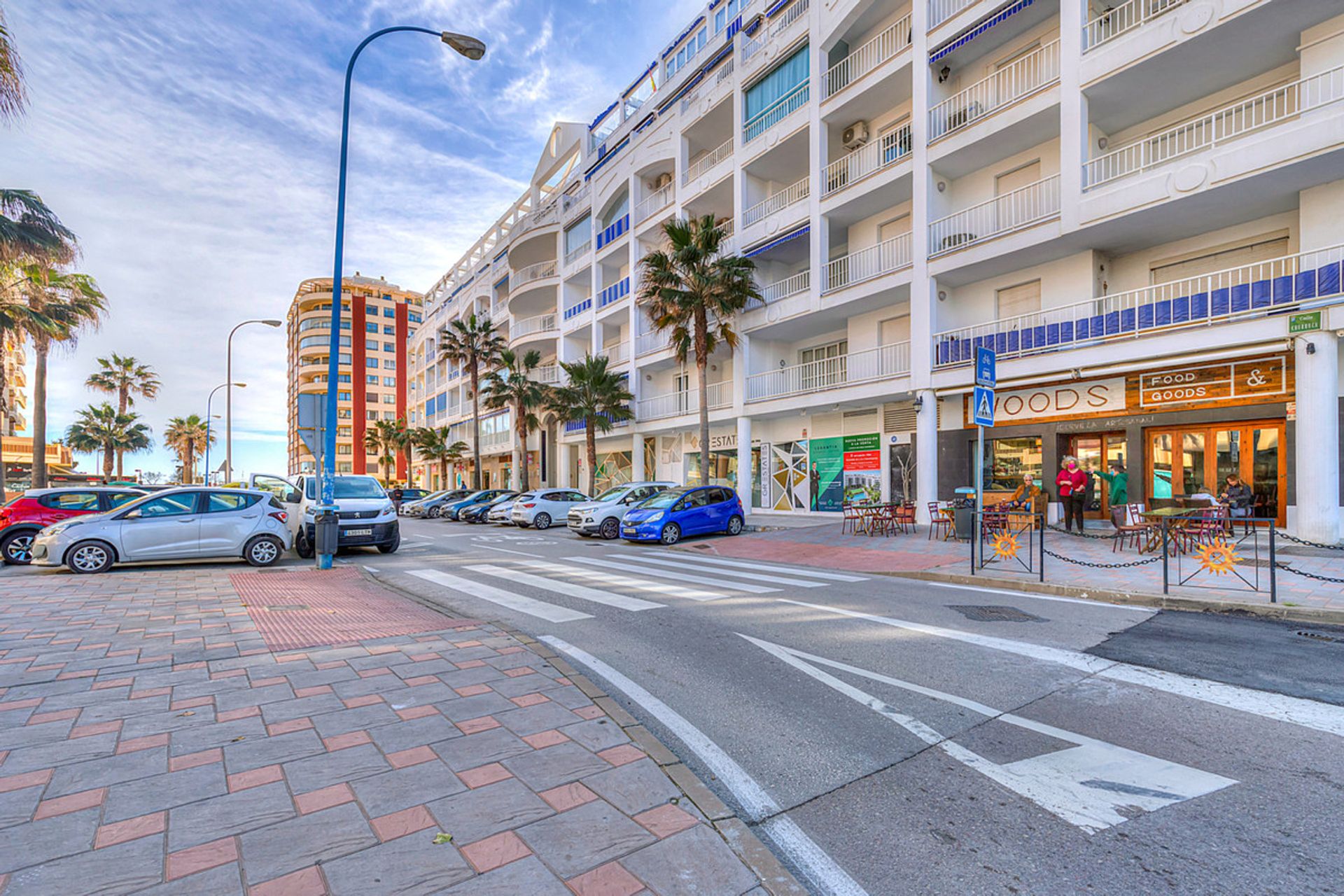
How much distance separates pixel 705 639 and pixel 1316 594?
7763 millimetres

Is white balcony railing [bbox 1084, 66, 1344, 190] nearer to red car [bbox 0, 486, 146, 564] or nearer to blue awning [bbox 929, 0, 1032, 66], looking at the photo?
blue awning [bbox 929, 0, 1032, 66]

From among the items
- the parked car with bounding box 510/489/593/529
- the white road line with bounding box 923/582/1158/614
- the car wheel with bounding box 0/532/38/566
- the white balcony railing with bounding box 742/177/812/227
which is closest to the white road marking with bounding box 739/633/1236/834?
the white road line with bounding box 923/582/1158/614

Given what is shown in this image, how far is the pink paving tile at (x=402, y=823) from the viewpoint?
256 cm

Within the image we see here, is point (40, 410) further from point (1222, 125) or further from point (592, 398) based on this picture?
point (1222, 125)

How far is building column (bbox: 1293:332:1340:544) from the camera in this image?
37.8 ft

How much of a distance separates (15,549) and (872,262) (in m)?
22.1

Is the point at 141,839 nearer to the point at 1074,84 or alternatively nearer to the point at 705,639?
the point at 705,639

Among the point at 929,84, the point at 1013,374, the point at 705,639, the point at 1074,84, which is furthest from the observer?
the point at 929,84

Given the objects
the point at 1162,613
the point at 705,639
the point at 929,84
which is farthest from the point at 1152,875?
the point at 929,84

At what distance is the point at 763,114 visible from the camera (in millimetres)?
23547

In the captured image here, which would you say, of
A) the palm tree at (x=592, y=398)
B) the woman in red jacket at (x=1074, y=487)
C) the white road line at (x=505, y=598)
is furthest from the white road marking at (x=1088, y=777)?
the palm tree at (x=592, y=398)

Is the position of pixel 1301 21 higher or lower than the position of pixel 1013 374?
higher

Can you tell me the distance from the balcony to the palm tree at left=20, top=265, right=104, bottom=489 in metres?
29.9

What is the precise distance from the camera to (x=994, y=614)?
7.32 m
